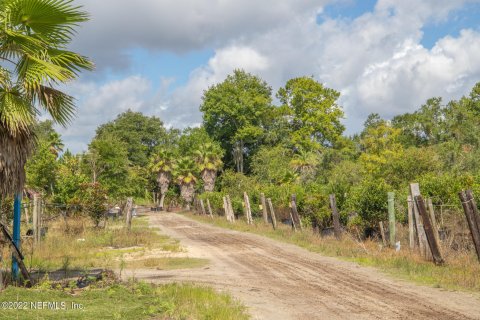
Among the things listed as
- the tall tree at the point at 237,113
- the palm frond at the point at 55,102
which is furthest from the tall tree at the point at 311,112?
the palm frond at the point at 55,102

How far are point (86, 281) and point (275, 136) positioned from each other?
54.5m

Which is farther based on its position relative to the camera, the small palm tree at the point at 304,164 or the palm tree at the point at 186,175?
the palm tree at the point at 186,175

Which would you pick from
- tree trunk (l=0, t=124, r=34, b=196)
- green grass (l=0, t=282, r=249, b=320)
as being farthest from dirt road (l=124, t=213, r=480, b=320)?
tree trunk (l=0, t=124, r=34, b=196)

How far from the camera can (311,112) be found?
6266 centimetres

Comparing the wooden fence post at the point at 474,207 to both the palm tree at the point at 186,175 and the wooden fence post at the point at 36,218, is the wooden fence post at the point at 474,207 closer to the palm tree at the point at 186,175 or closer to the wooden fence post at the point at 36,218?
the wooden fence post at the point at 36,218

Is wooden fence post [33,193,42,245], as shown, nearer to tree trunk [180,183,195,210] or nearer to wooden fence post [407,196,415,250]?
wooden fence post [407,196,415,250]

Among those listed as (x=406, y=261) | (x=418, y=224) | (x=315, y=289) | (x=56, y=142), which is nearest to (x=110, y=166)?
(x=56, y=142)

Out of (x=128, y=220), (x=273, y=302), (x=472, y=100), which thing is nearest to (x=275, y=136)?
(x=472, y=100)

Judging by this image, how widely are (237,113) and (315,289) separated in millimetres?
56664

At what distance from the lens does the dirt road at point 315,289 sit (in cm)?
829

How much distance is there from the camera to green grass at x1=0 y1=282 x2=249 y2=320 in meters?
7.46

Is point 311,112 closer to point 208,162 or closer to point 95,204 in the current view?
point 208,162

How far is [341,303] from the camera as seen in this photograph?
892 cm

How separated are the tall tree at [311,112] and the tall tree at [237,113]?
4504mm
